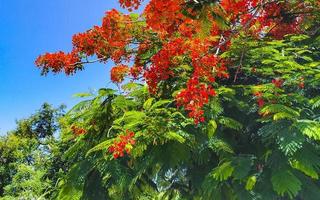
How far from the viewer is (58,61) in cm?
1063

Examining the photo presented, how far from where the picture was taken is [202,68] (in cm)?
789

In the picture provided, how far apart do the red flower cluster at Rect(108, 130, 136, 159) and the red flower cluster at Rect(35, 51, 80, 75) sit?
3895 millimetres

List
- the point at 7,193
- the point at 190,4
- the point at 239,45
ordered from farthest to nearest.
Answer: the point at 7,193, the point at 239,45, the point at 190,4

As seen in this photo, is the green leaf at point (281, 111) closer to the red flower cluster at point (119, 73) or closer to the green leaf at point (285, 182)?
the green leaf at point (285, 182)

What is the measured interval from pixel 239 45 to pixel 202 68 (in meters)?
1.56

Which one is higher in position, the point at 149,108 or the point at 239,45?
the point at 239,45

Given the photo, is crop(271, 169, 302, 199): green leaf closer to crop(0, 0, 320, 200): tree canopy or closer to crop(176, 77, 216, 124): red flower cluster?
crop(0, 0, 320, 200): tree canopy

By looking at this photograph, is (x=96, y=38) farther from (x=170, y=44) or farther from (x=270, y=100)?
(x=270, y=100)

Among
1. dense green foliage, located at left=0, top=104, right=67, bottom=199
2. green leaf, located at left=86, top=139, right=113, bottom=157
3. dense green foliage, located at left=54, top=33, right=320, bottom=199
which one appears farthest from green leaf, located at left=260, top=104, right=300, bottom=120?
dense green foliage, located at left=0, top=104, right=67, bottom=199

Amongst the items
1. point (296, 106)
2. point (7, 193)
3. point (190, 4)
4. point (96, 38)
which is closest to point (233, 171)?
point (296, 106)

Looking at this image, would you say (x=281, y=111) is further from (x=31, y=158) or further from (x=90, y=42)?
(x=31, y=158)

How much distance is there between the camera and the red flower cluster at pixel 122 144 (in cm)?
704

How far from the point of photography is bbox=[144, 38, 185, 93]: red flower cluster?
837cm

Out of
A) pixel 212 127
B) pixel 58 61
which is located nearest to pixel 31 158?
pixel 58 61
